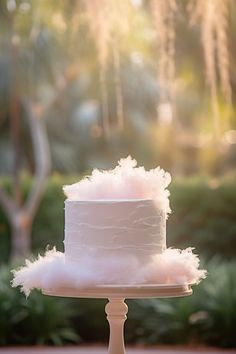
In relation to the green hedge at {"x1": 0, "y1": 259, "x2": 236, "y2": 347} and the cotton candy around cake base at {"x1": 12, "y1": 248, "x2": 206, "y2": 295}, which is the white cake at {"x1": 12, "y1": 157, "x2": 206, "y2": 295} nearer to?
the cotton candy around cake base at {"x1": 12, "y1": 248, "x2": 206, "y2": 295}

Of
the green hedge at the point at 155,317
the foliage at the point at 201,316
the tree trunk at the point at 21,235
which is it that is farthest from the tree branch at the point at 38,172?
the foliage at the point at 201,316

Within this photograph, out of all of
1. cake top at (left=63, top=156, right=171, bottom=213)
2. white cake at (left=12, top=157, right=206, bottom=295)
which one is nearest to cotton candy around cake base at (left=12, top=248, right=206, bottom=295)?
white cake at (left=12, top=157, right=206, bottom=295)

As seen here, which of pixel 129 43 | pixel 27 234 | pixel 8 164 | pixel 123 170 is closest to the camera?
pixel 123 170

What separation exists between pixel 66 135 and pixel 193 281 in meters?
18.2

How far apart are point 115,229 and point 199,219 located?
7.44 meters

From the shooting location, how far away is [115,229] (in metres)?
3.28

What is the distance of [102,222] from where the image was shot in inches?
130

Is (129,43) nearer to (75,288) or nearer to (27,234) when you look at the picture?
(27,234)

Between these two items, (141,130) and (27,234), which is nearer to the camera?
(27,234)

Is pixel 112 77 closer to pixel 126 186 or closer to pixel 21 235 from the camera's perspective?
pixel 21 235

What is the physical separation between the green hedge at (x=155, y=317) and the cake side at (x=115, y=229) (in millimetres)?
5295

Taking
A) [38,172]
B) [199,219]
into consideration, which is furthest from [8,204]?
[199,219]

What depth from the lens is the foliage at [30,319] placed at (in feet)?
28.2

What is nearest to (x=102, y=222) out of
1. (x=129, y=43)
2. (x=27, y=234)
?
(x=27, y=234)
